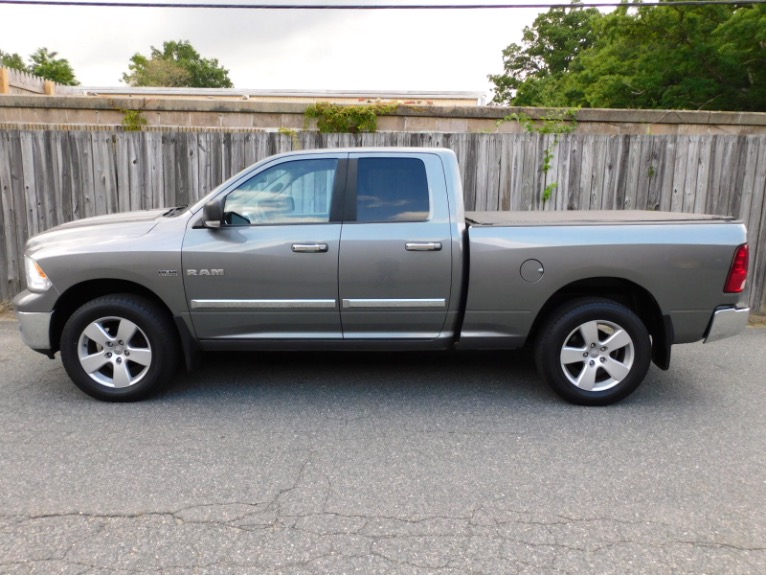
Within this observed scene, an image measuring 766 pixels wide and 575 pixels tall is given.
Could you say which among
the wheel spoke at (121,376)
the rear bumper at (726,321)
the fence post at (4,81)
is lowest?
the wheel spoke at (121,376)

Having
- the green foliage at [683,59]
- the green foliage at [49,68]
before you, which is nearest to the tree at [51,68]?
the green foliage at [49,68]

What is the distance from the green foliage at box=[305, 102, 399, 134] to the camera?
7.77m

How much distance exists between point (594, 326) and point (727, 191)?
4343 millimetres

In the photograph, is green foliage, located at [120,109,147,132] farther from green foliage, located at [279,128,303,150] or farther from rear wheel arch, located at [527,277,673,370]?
rear wheel arch, located at [527,277,673,370]

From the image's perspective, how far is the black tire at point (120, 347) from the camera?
14.8 feet

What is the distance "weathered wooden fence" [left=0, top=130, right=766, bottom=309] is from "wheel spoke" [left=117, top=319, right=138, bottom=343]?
3439mm

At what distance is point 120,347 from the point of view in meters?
4.59

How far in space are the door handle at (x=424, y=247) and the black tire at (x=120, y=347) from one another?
6.50 ft

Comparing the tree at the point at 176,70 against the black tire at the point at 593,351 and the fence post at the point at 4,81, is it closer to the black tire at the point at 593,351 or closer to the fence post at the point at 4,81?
the fence post at the point at 4,81

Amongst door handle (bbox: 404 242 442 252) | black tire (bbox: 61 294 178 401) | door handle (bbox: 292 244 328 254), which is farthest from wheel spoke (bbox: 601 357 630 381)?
black tire (bbox: 61 294 178 401)

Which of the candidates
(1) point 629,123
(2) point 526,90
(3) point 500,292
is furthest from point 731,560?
(2) point 526,90

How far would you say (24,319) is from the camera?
458cm

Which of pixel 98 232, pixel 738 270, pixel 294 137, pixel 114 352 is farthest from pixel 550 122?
pixel 114 352

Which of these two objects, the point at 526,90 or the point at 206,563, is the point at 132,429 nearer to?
the point at 206,563
